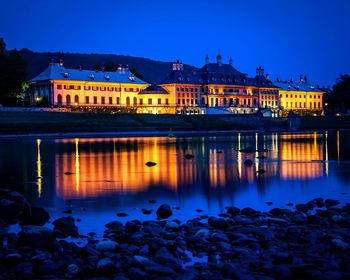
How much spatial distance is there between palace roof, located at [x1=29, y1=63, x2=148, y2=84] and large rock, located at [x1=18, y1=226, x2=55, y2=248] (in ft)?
342

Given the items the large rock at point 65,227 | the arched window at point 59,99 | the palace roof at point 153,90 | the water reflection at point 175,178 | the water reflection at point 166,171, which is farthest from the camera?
the palace roof at point 153,90

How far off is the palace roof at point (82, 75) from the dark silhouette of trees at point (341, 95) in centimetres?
5239

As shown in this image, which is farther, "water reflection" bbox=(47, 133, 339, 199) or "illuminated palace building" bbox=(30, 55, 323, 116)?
"illuminated palace building" bbox=(30, 55, 323, 116)

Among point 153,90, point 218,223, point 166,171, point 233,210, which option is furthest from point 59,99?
point 218,223

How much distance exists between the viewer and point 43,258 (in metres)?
13.9

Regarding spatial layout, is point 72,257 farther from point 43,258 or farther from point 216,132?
point 216,132

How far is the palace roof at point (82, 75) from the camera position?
390ft

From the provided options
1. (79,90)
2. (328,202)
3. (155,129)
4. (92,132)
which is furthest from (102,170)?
(79,90)

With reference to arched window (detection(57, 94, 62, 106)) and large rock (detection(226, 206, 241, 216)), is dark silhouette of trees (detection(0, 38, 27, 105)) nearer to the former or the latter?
arched window (detection(57, 94, 62, 106))

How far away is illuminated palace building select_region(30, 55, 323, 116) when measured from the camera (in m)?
119

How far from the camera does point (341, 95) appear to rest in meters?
146

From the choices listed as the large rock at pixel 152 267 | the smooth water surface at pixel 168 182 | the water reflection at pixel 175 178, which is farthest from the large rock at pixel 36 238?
the water reflection at pixel 175 178

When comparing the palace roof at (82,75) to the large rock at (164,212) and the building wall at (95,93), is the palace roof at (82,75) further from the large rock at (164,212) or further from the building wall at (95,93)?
the large rock at (164,212)

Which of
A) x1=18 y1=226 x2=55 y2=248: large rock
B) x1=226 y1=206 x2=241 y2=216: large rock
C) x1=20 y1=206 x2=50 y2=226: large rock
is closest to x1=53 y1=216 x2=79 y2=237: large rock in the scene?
x1=20 y1=206 x2=50 y2=226: large rock
